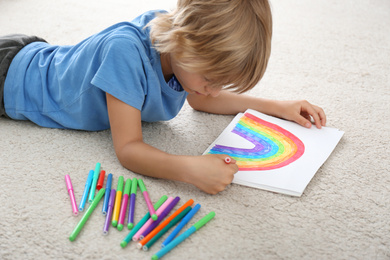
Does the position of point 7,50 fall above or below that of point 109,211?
above

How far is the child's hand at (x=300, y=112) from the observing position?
3.65ft

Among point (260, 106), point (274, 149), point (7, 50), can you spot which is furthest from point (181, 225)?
point (7, 50)

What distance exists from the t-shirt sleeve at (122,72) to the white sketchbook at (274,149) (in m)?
0.25

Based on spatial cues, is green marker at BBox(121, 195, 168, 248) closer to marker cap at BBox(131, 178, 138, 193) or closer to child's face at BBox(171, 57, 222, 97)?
marker cap at BBox(131, 178, 138, 193)

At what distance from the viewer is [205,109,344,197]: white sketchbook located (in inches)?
36.6

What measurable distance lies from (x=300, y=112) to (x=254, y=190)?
1.08ft

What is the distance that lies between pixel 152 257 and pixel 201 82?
36 cm

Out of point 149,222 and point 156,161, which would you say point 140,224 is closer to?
point 149,222

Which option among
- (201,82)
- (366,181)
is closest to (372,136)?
(366,181)

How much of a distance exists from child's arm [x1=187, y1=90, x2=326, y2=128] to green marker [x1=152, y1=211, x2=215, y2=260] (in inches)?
16.2

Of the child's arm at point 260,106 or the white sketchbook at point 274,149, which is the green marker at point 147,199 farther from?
the child's arm at point 260,106

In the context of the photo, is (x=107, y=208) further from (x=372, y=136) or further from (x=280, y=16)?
(x=280, y=16)

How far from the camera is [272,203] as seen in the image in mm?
888

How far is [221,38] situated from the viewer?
0.81m
